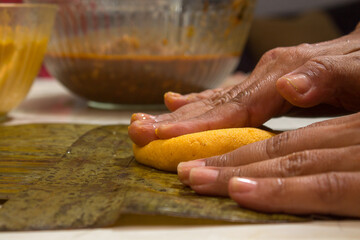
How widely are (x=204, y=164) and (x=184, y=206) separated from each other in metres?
0.15

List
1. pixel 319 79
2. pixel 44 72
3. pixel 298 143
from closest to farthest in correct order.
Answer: pixel 298 143 → pixel 319 79 → pixel 44 72

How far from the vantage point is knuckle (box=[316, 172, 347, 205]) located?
676mm

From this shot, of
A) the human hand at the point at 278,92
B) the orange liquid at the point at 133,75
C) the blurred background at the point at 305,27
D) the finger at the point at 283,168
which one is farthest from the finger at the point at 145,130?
the blurred background at the point at 305,27

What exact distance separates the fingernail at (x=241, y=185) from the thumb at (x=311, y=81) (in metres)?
0.25

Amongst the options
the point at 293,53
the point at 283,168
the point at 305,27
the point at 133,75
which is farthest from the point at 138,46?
the point at 305,27

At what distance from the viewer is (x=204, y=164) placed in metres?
0.84

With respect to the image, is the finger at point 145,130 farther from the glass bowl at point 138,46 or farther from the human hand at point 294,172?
the glass bowl at point 138,46

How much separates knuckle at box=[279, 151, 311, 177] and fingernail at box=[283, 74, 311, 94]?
177 millimetres

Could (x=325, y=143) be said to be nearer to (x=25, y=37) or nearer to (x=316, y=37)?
(x=25, y=37)

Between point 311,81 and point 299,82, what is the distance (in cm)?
3

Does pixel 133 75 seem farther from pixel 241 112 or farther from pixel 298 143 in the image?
pixel 298 143

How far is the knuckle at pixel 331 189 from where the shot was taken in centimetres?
68

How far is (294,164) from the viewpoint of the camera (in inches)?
29.3

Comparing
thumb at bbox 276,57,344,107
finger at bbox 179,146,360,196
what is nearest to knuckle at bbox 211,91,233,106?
thumb at bbox 276,57,344,107
